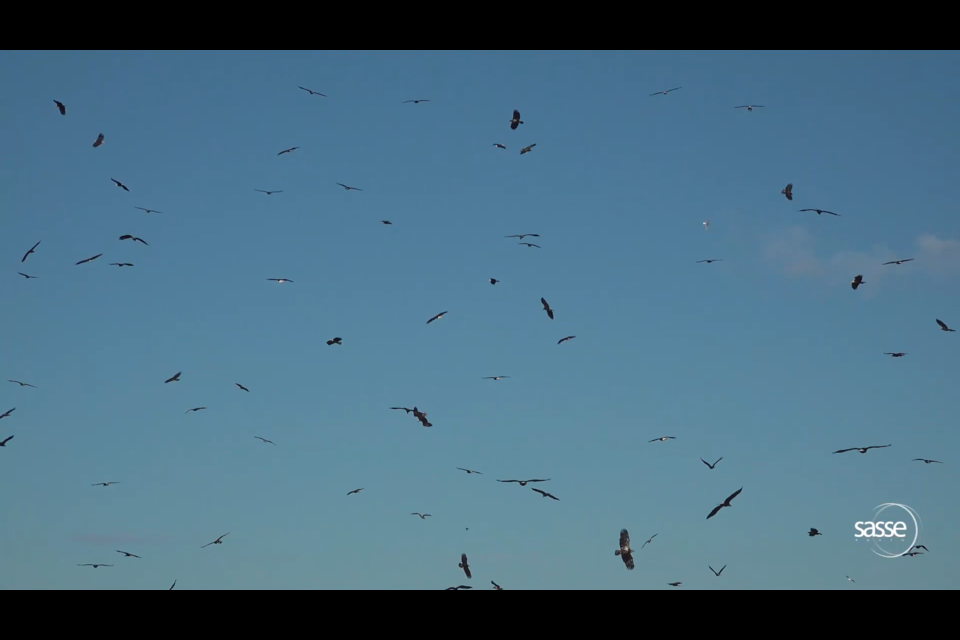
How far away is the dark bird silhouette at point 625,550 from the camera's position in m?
40.4

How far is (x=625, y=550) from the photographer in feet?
136

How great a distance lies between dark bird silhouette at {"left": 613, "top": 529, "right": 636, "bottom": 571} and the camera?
40375mm
